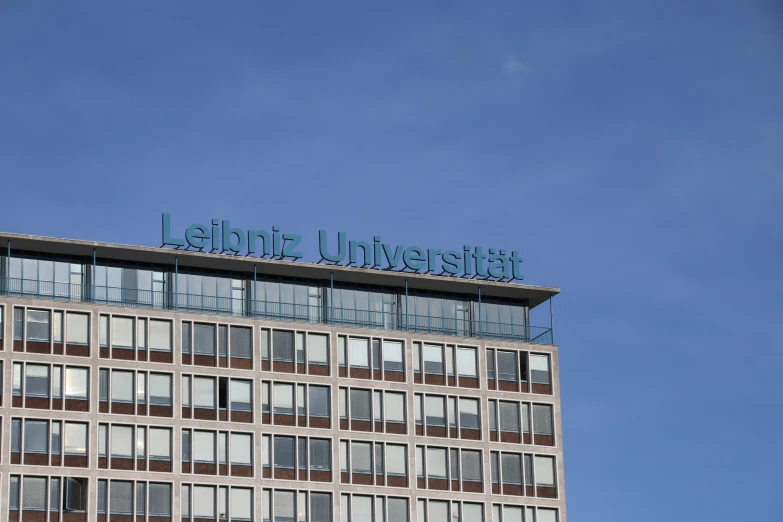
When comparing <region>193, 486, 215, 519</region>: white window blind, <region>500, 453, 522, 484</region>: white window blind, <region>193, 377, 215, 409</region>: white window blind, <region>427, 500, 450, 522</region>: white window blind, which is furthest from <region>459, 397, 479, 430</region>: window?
<region>193, 486, 215, 519</region>: white window blind

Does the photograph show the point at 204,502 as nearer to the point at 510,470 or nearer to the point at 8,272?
the point at 8,272

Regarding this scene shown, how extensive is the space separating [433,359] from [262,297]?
13496mm

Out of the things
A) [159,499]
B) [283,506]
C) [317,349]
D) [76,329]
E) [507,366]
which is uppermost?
[76,329]

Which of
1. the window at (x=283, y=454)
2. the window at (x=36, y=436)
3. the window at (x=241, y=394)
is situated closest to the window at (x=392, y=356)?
the window at (x=283, y=454)

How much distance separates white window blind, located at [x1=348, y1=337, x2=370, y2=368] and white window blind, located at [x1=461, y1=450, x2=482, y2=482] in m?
9.82

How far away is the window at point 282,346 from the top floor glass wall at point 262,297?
208 cm

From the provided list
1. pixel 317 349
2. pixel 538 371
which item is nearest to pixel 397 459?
pixel 317 349

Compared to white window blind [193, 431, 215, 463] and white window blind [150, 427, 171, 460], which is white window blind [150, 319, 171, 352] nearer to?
white window blind [150, 427, 171, 460]

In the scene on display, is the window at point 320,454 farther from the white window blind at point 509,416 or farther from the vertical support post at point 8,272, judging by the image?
the vertical support post at point 8,272

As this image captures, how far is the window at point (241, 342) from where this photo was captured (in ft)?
463

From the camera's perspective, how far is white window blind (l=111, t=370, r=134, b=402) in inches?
5386

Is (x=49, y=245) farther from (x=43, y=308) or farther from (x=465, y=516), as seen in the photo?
(x=465, y=516)

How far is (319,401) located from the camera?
467 ft

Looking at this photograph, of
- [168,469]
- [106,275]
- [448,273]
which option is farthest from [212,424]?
[448,273]
